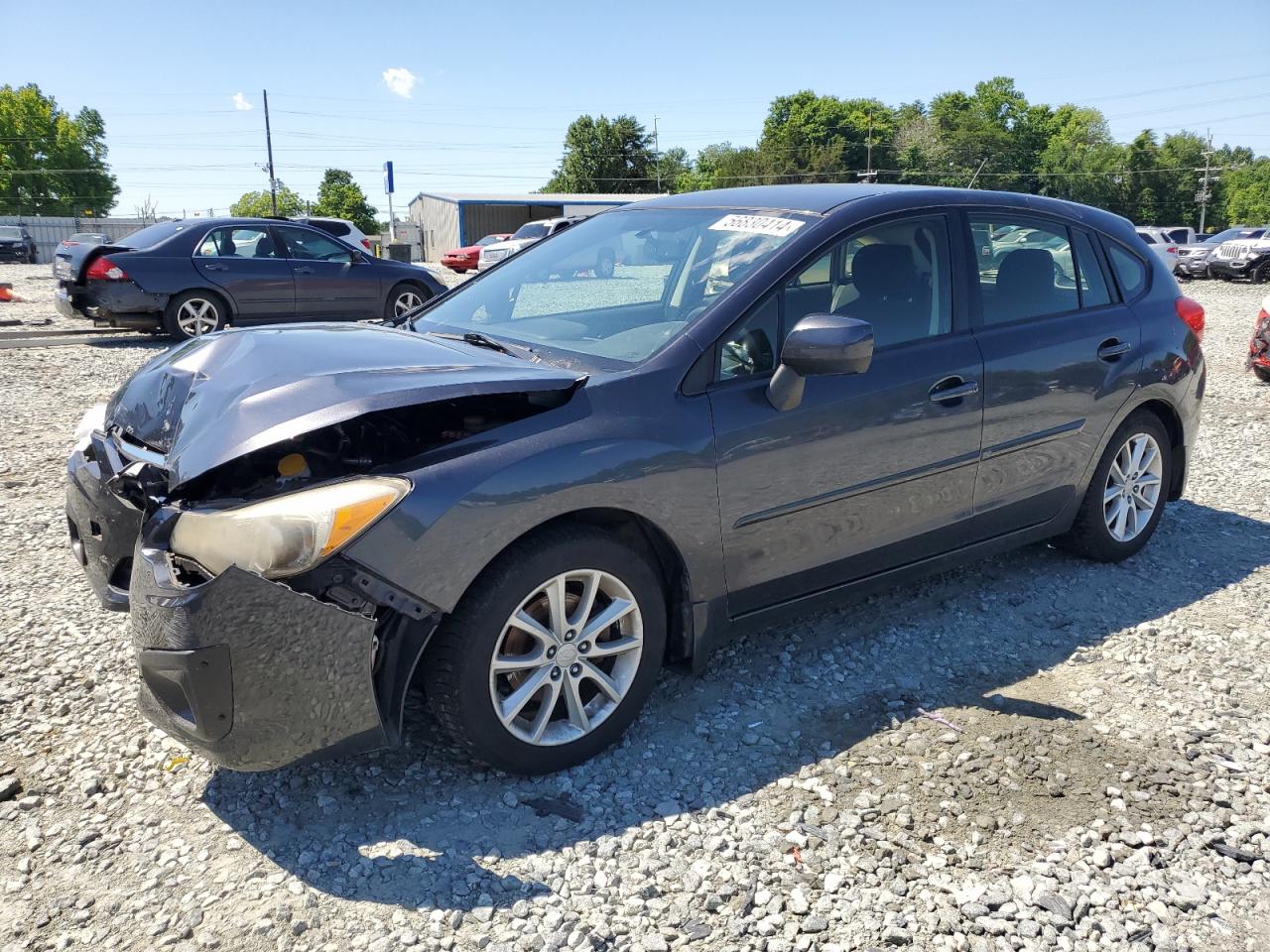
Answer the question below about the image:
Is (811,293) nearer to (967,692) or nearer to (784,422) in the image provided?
(784,422)

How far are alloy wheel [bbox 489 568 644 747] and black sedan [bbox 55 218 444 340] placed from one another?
8195 millimetres

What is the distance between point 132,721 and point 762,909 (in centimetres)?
219

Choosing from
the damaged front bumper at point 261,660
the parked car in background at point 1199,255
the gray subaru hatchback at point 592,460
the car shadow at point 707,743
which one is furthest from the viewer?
the parked car in background at point 1199,255

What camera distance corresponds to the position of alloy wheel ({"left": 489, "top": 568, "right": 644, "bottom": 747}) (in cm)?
284

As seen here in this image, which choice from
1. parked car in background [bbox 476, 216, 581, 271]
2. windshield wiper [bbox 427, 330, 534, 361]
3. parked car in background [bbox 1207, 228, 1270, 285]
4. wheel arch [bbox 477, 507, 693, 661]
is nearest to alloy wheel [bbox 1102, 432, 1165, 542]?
wheel arch [bbox 477, 507, 693, 661]

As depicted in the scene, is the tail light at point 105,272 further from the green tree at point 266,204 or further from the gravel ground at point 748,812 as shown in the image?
the green tree at point 266,204

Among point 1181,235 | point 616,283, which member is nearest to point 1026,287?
point 616,283

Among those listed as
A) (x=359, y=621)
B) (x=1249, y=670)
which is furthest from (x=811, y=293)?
(x=1249, y=670)

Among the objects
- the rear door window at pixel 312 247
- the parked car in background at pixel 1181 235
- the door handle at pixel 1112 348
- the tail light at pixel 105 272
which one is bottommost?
the door handle at pixel 1112 348

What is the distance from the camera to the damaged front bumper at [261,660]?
2.40m

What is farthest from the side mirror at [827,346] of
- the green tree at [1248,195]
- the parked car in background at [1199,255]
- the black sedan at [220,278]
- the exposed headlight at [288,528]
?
the green tree at [1248,195]

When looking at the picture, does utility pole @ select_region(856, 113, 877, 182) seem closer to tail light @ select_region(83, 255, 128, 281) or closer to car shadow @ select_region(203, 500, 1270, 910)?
tail light @ select_region(83, 255, 128, 281)

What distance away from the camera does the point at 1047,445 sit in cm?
419

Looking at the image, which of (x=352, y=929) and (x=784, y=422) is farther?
(x=784, y=422)
